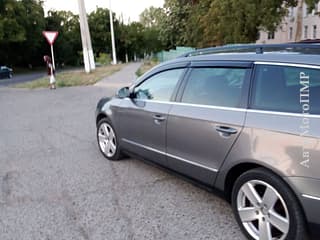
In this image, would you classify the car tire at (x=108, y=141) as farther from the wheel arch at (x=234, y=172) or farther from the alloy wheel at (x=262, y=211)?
the alloy wheel at (x=262, y=211)

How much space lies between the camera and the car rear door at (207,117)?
3080 millimetres

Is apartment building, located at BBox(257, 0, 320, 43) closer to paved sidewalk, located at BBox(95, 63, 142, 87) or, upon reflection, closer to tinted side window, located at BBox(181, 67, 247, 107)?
paved sidewalk, located at BBox(95, 63, 142, 87)

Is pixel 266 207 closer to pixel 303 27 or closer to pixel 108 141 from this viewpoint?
pixel 108 141

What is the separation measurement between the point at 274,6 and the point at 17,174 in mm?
27944

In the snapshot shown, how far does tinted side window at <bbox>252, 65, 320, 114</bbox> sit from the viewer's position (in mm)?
2594

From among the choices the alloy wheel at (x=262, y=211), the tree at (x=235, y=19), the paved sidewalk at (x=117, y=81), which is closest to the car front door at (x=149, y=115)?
the alloy wheel at (x=262, y=211)

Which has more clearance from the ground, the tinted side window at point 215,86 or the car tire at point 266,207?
the tinted side window at point 215,86

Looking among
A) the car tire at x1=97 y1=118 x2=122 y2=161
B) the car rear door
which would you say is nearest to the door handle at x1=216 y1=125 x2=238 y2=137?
the car rear door

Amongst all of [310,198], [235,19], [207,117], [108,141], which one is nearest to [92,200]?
[108,141]

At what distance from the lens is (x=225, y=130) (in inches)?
121

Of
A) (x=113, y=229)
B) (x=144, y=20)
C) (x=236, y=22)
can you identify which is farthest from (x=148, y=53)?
(x=113, y=229)

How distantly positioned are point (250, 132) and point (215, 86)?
30.3 inches

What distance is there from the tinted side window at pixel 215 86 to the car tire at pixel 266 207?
0.70 meters

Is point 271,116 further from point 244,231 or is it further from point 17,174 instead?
point 17,174
